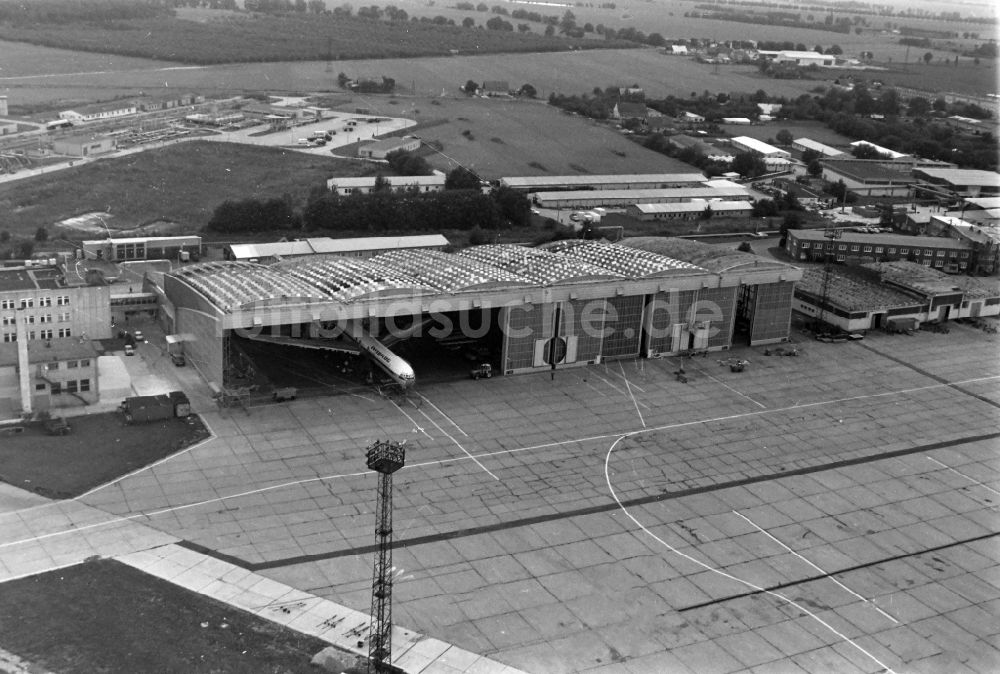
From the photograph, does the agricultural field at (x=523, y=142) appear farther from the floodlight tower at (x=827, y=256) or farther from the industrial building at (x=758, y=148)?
the floodlight tower at (x=827, y=256)

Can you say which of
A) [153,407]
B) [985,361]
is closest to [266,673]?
[153,407]

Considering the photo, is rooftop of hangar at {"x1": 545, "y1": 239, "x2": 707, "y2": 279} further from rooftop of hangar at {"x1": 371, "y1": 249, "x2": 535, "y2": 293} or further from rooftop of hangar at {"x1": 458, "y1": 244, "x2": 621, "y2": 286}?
rooftop of hangar at {"x1": 371, "y1": 249, "x2": 535, "y2": 293}

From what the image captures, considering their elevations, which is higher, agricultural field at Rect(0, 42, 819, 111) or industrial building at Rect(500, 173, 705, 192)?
agricultural field at Rect(0, 42, 819, 111)

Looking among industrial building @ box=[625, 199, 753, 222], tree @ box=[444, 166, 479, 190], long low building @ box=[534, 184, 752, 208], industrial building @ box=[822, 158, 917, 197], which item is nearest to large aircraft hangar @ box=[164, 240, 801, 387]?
tree @ box=[444, 166, 479, 190]

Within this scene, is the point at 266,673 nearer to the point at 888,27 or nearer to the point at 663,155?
the point at 663,155

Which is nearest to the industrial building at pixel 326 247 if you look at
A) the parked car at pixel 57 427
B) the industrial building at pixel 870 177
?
the parked car at pixel 57 427

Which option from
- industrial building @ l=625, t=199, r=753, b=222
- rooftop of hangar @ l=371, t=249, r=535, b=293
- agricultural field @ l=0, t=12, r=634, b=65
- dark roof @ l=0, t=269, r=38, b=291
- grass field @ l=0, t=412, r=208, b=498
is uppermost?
agricultural field @ l=0, t=12, r=634, b=65
